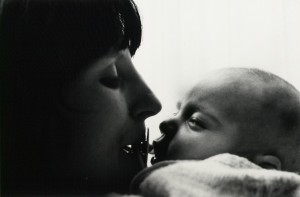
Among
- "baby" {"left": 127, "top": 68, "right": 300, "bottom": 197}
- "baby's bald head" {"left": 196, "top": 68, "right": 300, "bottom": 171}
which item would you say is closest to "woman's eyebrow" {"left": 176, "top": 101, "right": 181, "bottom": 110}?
"baby" {"left": 127, "top": 68, "right": 300, "bottom": 197}

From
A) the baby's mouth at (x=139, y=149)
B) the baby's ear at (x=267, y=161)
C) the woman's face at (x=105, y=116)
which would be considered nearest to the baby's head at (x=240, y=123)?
the baby's ear at (x=267, y=161)

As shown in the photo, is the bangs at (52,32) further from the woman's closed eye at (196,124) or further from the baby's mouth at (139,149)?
the woman's closed eye at (196,124)

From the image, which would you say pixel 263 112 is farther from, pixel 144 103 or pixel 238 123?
pixel 144 103

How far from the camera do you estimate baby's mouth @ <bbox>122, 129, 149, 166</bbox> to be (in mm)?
893

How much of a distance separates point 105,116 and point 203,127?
0.42 m

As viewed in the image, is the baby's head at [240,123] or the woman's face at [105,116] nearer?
the woman's face at [105,116]

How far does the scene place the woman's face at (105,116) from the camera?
772mm

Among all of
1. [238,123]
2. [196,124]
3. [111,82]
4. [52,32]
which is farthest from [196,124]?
[52,32]

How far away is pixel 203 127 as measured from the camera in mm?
1128

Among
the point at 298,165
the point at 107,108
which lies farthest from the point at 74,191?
the point at 298,165

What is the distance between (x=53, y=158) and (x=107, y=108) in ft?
0.48

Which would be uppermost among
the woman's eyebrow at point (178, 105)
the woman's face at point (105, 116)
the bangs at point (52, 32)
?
the bangs at point (52, 32)

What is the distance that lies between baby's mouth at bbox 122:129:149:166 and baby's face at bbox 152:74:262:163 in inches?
5.6

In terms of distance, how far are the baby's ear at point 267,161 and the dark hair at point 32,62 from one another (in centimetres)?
59
